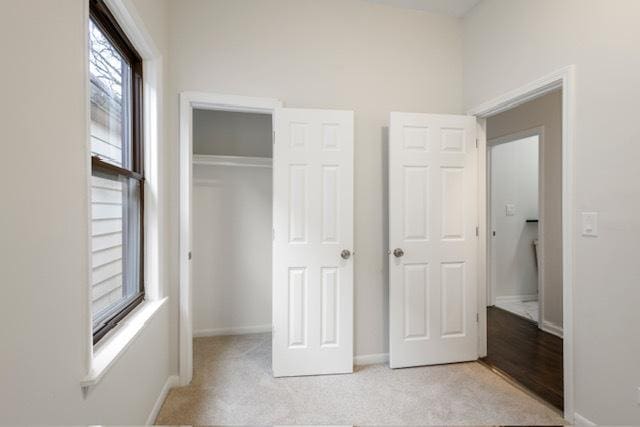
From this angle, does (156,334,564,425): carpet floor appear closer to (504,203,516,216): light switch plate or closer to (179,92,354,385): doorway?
(179,92,354,385): doorway

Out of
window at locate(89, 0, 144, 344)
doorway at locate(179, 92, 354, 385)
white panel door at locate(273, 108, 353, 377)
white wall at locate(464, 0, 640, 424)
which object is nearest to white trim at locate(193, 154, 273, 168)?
doorway at locate(179, 92, 354, 385)

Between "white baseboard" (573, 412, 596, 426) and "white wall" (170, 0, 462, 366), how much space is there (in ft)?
4.02

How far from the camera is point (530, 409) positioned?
1963mm

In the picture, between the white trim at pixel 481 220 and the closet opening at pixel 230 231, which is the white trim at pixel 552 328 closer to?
the white trim at pixel 481 220

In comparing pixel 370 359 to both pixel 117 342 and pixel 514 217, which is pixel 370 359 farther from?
pixel 514 217

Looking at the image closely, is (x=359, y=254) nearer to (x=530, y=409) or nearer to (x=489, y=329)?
(x=530, y=409)

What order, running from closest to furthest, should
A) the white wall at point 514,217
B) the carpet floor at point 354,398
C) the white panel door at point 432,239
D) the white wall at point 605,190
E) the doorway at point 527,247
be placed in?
the white wall at point 605,190 < the carpet floor at point 354,398 < the white panel door at point 432,239 < the doorway at point 527,247 < the white wall at point 514,217

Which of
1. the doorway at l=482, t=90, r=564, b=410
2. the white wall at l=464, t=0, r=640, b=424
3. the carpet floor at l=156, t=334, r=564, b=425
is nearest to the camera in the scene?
the white wall at l=464, t=0, r=640, b=424

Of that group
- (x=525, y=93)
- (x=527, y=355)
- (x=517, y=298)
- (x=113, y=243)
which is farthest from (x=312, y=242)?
(x=517, y=298)

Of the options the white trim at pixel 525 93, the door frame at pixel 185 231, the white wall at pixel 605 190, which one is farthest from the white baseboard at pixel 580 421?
the door frame at pixel 185 231

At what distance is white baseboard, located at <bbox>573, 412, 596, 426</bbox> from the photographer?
1.73 meters

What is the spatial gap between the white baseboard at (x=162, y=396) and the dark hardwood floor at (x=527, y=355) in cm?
245

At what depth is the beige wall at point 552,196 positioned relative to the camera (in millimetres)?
3268

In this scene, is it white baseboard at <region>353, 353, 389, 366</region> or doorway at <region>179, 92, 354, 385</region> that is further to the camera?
white baseboard at <region>353, 353, 389, 366</region>
